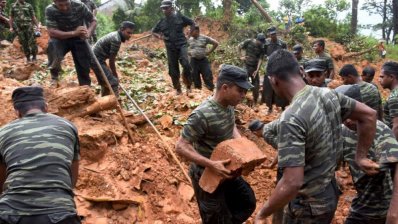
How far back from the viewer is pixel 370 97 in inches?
196

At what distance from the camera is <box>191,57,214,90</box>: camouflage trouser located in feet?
28.2

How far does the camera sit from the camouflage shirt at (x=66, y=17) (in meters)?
5.98

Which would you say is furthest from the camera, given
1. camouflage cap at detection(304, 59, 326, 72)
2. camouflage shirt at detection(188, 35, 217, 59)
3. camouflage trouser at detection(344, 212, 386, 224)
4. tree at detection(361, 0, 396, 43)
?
tree at detection(361, 0, 396, 43)

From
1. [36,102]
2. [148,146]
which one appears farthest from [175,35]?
[36,102]

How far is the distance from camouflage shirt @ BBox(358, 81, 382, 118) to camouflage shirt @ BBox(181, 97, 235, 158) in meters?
2.14

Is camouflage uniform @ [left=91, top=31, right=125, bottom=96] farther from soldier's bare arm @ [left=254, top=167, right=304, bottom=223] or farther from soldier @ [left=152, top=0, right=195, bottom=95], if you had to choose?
soldier's bare arm @ [left=254, top=167, right=304, bottom=223]

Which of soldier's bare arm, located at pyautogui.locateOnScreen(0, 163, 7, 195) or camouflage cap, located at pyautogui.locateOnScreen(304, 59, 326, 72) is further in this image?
camouflage cap, located at pyautogui.locateOnScreen(304, 59, 326, 72)

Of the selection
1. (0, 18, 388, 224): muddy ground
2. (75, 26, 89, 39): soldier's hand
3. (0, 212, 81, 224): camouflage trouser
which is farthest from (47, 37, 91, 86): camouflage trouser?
(0, 212, 81, 224): camouflage trouser

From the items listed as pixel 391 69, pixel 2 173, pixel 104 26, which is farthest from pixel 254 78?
pixel 104 26

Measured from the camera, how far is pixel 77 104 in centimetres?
573

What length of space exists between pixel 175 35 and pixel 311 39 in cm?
1098

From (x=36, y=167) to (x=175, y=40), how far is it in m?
5.36

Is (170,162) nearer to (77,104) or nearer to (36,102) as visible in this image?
(77,104)

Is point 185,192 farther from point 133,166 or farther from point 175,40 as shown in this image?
point 175,40
